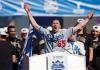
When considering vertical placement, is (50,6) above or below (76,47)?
above

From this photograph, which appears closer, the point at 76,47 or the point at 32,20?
the point at 32,20

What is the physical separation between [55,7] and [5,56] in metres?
1.42

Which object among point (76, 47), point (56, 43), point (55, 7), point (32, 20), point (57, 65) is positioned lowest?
point (57, 65)

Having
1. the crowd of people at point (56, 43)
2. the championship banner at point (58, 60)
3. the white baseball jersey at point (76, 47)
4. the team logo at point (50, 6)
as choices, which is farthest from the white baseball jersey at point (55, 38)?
the team logo at point (50, 6)

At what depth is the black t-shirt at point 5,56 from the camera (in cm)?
904

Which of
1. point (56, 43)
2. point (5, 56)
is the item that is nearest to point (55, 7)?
point (56, 43)

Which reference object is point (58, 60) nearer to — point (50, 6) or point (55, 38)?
point (55, 38)

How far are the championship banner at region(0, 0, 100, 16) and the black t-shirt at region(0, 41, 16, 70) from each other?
2.65ft

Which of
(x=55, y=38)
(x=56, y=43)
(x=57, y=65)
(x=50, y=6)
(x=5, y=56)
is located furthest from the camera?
(x=50, y=6)

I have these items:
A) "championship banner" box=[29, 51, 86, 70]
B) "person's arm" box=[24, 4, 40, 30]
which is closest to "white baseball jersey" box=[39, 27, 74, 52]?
"person's arm" box=[24, 4, 40, 30]

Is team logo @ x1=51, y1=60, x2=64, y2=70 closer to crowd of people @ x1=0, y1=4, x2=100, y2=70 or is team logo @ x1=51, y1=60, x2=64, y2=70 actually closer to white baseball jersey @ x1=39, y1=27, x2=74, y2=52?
crowd of people @ x1=0, y1=4, x2=100, y2=70

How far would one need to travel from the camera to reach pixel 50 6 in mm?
9438

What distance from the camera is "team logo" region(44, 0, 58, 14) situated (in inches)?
372

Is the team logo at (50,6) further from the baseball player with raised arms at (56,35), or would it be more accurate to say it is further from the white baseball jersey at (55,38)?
the white baseball jersey at (55,38)
